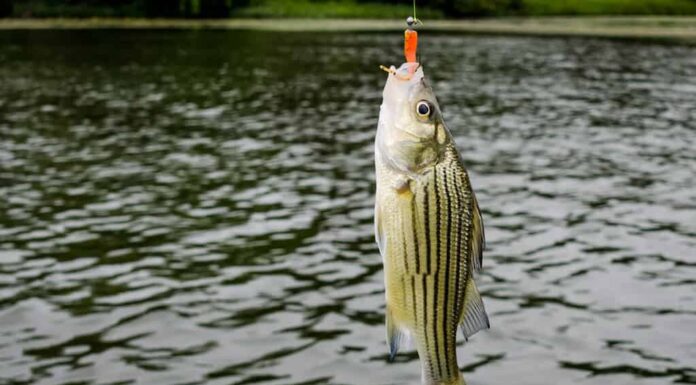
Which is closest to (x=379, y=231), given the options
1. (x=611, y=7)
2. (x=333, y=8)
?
(x=333, y=8)

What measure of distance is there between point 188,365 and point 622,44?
6135cm

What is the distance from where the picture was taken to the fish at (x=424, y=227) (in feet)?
17.8

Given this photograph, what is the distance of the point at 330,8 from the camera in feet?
347

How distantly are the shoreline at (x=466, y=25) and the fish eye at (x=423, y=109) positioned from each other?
2944 inches

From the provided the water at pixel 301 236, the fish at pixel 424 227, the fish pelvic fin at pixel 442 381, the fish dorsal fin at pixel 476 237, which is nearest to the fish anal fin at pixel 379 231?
the fish at pixel 424 227

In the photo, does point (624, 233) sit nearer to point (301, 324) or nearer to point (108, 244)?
point (301, 324)

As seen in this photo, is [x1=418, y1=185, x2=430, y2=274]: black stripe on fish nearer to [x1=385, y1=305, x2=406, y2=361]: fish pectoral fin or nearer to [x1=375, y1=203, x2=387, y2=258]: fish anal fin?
[x1=375, y1=203, x2=387, y2=258]: fish anal fin

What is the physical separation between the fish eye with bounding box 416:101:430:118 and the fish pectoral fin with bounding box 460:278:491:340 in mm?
1131

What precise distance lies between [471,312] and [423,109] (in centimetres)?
135

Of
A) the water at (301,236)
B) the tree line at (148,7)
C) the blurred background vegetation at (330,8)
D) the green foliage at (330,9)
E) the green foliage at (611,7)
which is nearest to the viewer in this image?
the water at (301,236)

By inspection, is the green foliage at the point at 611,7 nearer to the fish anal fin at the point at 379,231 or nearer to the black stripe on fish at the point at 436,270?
the black stripe on fish at the point at 436,270

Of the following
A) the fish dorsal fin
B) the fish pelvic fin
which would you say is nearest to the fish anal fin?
the fish dorsal fin

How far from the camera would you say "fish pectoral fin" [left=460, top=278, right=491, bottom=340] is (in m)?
6.03

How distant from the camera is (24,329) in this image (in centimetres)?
1409
